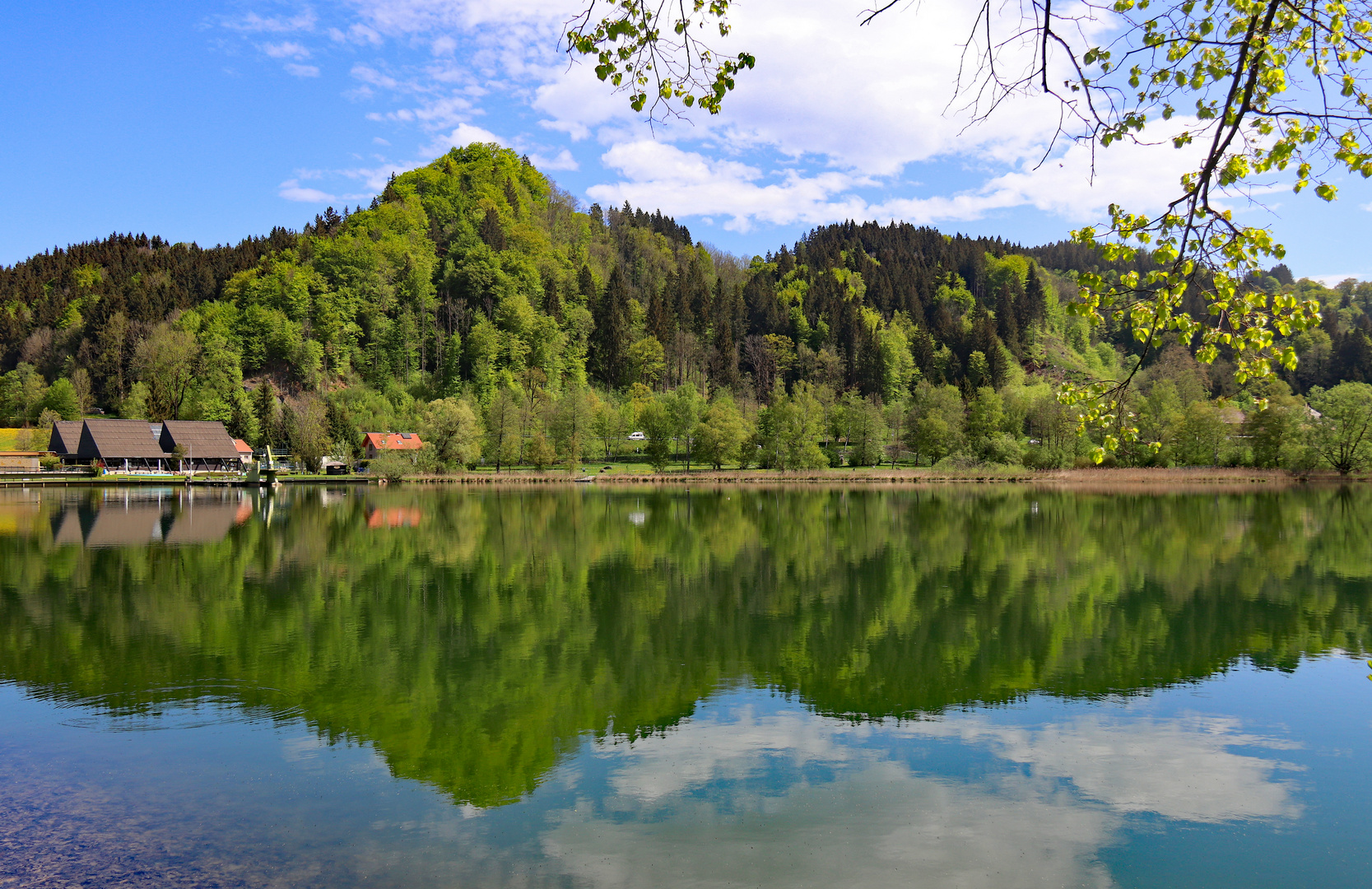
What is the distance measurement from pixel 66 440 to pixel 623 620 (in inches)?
3838

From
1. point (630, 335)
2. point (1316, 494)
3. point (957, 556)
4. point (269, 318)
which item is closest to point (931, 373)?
point (630, 335)

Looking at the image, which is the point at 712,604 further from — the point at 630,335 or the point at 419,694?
the point at 630,335

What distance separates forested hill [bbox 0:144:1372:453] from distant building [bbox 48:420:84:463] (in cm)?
848

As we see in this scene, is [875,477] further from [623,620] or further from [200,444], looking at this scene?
Result: [200,444]

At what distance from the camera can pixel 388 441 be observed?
92.0m

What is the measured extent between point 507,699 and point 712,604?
8.02 m

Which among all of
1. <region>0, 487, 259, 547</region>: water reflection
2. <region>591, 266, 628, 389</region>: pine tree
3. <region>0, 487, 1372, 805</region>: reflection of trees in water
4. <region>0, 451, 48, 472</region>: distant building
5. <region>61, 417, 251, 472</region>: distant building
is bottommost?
<region>0, 487, 259, 547</region>: water reflection

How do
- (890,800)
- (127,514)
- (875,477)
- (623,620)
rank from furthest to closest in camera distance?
(875,477), (127,514), (623,620), (890,800)

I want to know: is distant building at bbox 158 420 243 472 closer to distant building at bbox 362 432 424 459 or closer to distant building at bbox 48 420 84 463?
distant building at bbox 48 420 84 463

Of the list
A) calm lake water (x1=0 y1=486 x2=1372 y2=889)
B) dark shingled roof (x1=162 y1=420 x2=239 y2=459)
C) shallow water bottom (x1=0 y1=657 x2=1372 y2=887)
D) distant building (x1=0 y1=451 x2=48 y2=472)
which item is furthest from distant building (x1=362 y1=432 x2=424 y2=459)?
shallow water bottom (x1=0 y1=657 x2=1372 y2=887)

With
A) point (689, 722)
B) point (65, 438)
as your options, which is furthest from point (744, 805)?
point (65, 438)

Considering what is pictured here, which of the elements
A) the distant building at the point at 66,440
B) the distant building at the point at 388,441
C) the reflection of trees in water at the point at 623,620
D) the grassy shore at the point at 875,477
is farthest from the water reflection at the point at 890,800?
the distant building at the point at 66,440

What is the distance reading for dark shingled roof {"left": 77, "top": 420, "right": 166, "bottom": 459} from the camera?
8756 cm

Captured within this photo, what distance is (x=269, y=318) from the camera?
10812cm
